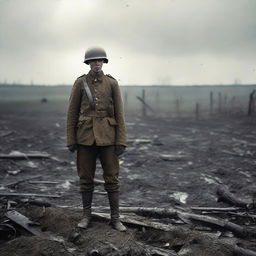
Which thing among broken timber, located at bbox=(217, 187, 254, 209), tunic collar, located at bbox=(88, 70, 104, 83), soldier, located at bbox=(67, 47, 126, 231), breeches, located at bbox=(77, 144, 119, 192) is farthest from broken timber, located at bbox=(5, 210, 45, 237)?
broken timber, located at bbox=(217, 187, 254, 209)

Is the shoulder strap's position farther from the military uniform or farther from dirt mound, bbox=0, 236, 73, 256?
dirt mound, bbox=0, 236, 73, 256

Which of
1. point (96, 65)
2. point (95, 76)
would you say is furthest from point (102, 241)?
point (96, 65)

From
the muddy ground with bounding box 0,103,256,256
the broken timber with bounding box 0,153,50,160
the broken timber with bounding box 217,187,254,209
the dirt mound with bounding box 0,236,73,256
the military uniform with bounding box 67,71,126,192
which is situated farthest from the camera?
the broken timber with bounding box 0,153,50,160

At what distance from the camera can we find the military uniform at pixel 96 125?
203 inches

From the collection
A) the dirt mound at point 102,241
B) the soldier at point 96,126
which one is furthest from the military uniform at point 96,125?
the dirt mound at point 102,241

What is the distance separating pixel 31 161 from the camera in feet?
39.0

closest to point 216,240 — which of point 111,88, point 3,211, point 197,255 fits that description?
point 197,255

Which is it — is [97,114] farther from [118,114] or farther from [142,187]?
[142,187]

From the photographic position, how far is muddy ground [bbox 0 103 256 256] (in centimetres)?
457

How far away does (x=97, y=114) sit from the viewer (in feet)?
17.0

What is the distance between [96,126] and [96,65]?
2.93ft

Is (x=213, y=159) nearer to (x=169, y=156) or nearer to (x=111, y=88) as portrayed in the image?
(x=169, y=156)

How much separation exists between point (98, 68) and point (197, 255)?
2888 mm

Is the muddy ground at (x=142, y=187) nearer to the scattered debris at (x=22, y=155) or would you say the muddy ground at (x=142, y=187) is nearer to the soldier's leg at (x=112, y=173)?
the soldier's leg at (x=112, y=173)
